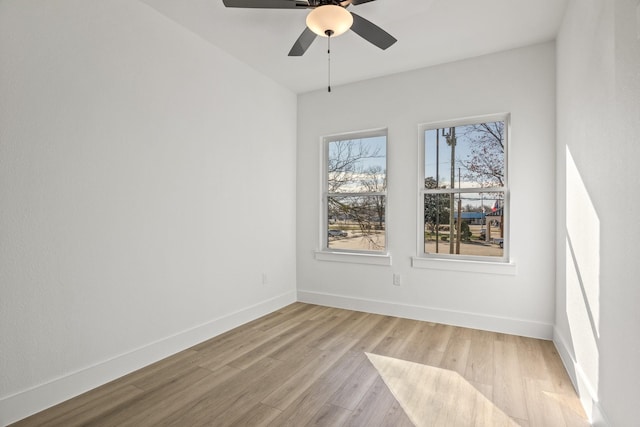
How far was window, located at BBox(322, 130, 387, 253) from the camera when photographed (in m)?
4.02

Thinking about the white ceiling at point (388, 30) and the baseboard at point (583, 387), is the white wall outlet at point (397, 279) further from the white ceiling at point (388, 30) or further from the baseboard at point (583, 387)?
the white ceiling at point (388, 30)

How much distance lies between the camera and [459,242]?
3596mm

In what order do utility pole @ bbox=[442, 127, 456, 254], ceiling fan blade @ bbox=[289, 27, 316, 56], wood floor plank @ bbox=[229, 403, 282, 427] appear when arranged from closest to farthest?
wood floor plank @ bbox=[229, 403, 282, 427]
ceiling fan blade @ bbox=[289, 27, 316, 56]
utility pole @ bbox=[442, 127, 456, 254]

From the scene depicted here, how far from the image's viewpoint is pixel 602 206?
5.72 ft

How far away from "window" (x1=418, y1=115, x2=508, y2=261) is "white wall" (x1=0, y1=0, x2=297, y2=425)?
1.96 m

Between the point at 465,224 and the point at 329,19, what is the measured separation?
246 centimetres

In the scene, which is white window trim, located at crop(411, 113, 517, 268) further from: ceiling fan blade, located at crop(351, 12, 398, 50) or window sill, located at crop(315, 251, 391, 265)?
ceiling fan blade, located at crop(351, 12, 398, 50)

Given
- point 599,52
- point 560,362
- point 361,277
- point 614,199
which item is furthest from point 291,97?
point 560,362

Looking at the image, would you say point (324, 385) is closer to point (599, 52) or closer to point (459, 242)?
point (459, 242)

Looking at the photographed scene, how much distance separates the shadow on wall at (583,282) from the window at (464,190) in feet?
2.72

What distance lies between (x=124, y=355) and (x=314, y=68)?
3.19m

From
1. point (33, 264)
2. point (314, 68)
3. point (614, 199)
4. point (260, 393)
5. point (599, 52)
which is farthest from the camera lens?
point (314, 68)

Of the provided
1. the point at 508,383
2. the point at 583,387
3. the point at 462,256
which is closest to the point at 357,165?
the point at 462,256

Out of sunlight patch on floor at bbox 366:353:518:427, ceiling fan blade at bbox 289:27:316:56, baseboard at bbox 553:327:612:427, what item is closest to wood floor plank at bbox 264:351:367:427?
sunlight patch on floor at bbox 366:353:518:427
